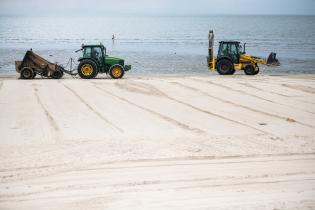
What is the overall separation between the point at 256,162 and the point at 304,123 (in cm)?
393

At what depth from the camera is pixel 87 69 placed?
2034 cm

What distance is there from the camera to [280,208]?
6344 millimetres

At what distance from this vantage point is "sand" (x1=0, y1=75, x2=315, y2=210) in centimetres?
677

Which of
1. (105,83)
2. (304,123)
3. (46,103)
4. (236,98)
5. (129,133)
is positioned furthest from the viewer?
(105,83)

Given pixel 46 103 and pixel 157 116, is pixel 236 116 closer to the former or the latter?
pixel 157 116

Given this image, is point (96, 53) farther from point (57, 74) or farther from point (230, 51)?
point (230, 51)

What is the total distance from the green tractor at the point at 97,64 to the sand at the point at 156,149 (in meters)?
3.68

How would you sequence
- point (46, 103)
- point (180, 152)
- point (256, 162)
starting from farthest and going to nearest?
point (46, 103) < point (180, 152) < point (256, 162)

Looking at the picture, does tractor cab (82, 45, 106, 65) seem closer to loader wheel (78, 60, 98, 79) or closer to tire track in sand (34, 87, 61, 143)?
loader wheel (78, 60, 98, 79)

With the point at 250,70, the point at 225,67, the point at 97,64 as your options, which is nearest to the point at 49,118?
the point at 97,64

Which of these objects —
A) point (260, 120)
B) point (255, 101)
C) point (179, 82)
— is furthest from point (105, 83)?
point (260, 120)

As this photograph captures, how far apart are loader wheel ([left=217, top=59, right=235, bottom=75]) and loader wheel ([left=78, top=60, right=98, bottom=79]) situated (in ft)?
21.3

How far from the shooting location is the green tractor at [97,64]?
20.3 m

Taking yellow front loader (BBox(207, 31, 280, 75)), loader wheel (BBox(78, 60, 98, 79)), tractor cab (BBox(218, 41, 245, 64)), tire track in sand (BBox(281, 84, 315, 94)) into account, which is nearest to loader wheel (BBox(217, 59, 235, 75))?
yellow front loader (BBox(207, 31, 280, 75))
